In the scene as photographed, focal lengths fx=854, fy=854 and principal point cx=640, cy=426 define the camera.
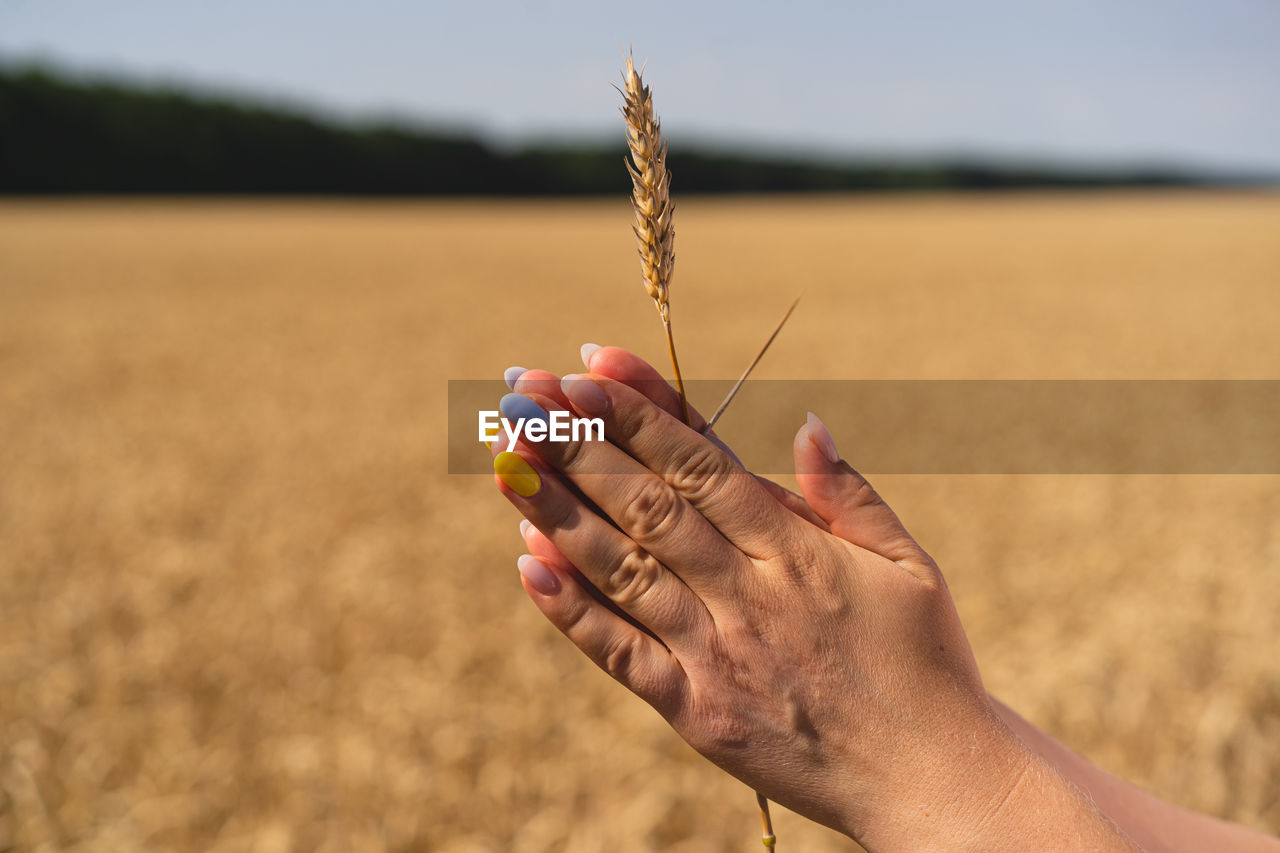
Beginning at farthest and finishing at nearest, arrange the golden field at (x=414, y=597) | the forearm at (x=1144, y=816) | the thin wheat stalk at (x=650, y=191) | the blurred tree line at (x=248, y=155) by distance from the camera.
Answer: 1. the blurred tree line at (x=248, y=155)
2. the golden field at (x=414, y=597)
3. the forearm at (x=1144, y=816)
4. the thin wheat stalk at (x=650, y=191)

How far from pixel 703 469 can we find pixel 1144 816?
1174 millimetres

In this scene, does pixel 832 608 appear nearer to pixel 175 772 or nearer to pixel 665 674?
pixel 665 674

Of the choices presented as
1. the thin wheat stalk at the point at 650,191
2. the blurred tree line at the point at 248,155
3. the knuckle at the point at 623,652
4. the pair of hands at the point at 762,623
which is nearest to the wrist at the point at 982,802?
the pair of hands at the point at 762,623

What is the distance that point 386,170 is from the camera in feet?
184

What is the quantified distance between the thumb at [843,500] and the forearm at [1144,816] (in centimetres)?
48

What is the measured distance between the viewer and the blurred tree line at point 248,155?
149 ft

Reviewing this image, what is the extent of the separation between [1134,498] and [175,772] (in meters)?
6.93

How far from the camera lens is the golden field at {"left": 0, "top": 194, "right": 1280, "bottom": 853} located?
3.54 meters

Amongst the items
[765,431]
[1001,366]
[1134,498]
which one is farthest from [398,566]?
[1001,366]

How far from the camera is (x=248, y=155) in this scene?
5225 centimetres

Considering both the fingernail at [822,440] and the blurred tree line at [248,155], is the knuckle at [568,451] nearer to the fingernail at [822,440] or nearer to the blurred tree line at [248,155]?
the fingernail at [822,440]

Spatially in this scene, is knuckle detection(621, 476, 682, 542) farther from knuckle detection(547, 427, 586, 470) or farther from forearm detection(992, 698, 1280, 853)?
forearm detection(992, 698, 1280, 853)

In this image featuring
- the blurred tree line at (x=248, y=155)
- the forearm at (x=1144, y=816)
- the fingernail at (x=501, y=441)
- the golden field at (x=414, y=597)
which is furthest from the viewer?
the blurred tree line at (x=248, y=155)

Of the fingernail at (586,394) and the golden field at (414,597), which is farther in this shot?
the golden field at (414,597)
